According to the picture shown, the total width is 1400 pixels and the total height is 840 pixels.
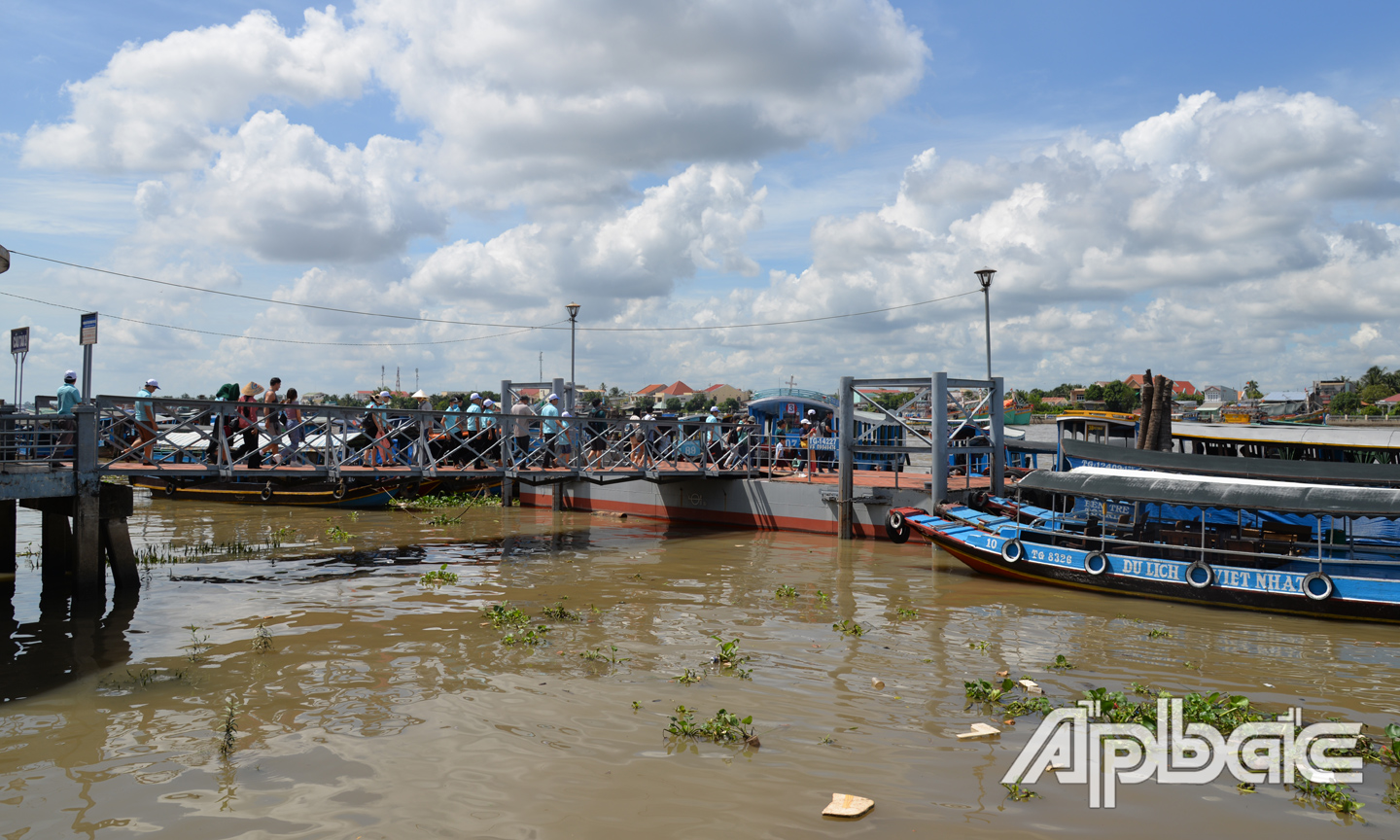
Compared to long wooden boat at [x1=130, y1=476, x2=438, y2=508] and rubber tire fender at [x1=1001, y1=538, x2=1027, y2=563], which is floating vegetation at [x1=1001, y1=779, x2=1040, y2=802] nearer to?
rubber tire fender at [x1=1001, y1=538, x2=1027, y2=563]

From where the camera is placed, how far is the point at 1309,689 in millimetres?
9148

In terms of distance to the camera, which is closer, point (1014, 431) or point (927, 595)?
point (927, 595)

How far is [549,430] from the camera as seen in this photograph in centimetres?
2228

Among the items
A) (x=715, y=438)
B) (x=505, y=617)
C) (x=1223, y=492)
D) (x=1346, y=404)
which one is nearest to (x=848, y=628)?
(x=505, y=617)

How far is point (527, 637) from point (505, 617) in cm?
106

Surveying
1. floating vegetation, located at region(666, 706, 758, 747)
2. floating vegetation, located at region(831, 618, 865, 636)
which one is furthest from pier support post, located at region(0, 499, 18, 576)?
floating vegetation, located at region(831, 618, 865, 636)

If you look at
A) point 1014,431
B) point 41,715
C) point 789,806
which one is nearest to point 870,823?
point 789,806

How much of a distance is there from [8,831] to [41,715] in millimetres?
2742

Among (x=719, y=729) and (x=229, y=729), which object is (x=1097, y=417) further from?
(x=229, y=729)

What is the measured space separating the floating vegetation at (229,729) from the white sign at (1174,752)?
630 centimetres

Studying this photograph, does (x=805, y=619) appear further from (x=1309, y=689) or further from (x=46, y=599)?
(x=46, y=599)

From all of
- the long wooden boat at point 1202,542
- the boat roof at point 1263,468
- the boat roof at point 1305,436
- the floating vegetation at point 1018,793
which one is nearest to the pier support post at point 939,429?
the long wooden boat at point 1202,542

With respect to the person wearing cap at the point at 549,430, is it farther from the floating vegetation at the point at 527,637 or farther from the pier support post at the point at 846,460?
the floating vegetation at the point at 527,637

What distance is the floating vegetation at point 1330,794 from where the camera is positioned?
5.99 m
